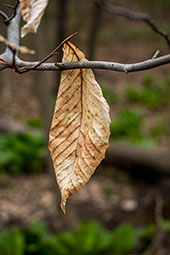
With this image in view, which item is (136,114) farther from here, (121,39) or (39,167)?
(121,39)

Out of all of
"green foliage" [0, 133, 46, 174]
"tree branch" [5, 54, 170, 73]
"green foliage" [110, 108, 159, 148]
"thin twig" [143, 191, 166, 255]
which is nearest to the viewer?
"tree branch" [5, 54, 170, 73]

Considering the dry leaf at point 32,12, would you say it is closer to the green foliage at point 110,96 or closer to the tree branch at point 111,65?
the tree branch at point 111,65

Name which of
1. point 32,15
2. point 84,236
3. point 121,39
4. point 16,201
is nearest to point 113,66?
point 32,15

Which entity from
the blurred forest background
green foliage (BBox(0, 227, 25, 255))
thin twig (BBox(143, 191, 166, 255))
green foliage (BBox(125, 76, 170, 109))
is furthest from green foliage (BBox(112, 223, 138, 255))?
green foliage (BBox(125, 76, 170, 109))

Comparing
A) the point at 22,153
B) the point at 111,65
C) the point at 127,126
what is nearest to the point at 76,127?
the point at 111,65

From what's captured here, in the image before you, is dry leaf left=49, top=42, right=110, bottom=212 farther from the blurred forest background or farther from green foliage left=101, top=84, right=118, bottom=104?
green foliage left=101, top=84, right=118, bottom=104

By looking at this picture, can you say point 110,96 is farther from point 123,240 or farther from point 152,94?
point 123,240
